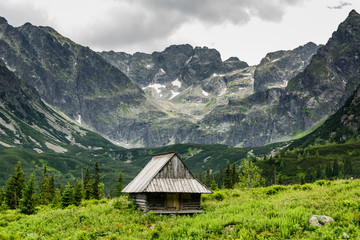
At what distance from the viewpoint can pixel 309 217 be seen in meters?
20.0

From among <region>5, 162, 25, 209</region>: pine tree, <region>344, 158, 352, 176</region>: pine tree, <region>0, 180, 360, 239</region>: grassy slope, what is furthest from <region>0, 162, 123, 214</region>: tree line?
<region>344, 158, 352, 176</region>: pine tree

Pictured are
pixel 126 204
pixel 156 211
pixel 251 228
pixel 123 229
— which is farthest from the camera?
pixel 126 204

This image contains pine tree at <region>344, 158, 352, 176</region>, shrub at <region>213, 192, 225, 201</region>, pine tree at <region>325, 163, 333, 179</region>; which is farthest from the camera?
pine tree at <region>325, 163, 333, 179</region>

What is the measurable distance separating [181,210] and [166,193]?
2508mm

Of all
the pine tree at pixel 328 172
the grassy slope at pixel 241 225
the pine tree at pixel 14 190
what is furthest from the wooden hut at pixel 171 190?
the pine tree at pixel 328 172

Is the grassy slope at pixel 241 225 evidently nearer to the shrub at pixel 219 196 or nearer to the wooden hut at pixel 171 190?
the wooden hut at pixel 171 190

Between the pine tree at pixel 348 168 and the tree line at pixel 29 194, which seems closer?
the tree line at pixel 29 194

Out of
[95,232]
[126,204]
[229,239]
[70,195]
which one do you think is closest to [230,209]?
[229,239]

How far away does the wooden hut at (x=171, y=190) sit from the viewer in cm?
3225

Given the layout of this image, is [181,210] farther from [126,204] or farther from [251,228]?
[251,228]

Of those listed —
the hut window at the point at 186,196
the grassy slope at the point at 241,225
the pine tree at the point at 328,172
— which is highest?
the hut window at the point at 186,196

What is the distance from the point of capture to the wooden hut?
106 feet

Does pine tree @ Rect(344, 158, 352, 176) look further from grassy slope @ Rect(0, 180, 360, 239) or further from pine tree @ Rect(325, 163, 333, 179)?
grassy slope @ Rect(0, 180, 360, 239)

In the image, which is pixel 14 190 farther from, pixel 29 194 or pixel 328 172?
pixel 328 172
